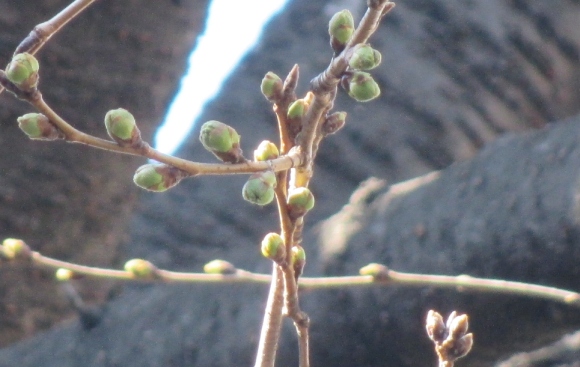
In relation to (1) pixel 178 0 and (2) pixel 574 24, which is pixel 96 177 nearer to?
(1) pixel 178 0

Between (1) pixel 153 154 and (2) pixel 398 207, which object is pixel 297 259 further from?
(2) pixel 398 207

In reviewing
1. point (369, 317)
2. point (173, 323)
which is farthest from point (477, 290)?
point (173, 323)

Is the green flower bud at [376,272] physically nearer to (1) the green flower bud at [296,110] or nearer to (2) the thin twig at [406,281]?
(2) the thin twig at [406,281]

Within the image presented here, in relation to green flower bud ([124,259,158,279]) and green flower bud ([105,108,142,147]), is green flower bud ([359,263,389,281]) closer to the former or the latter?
green flower bud ([124,259,158,279])

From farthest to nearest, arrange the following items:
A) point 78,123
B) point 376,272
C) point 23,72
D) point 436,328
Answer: point 78,123 < point 376,272 < point 436,328 < point 23,72

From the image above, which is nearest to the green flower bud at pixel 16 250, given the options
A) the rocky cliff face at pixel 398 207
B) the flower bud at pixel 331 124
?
the rocky cliff face at pixel 398 207

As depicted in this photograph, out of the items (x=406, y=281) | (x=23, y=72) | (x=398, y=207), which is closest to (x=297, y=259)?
(x=23, y=72)

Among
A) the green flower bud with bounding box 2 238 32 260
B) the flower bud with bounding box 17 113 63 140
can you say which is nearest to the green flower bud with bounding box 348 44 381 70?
the flower bud with bounding box 17 113 63 140
